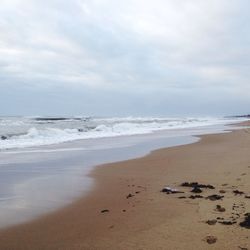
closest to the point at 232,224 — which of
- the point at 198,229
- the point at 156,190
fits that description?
the point at 198,229

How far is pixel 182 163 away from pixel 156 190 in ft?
12.9

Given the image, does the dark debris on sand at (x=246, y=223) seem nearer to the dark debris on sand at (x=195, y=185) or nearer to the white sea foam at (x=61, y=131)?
the dark debris on sand at (x=195, y=185)

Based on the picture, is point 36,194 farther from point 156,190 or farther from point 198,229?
point 198,229

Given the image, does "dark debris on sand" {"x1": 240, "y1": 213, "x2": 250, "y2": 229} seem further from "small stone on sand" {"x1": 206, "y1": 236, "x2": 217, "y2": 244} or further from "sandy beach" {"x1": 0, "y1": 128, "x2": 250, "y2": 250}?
"small stone on sand" {"x1": 206, "y1": 236, "x2": 217, "y2": 244}

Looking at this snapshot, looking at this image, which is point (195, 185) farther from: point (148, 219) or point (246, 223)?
point (246, 223)

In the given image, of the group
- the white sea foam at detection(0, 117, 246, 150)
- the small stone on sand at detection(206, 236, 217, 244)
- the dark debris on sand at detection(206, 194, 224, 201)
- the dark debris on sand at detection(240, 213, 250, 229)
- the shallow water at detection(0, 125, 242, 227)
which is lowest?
the shallow water at detection(0, 125, 242, 227)

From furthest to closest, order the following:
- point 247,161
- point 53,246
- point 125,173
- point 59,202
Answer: point 247,161
point 125,173
point 59,202
point 53,246

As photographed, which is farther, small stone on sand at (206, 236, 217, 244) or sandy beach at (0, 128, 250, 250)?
sandy beach at (0, 128, 250, 250)

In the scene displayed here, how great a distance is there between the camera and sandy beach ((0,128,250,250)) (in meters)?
3.97

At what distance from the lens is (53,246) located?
400 centimetres

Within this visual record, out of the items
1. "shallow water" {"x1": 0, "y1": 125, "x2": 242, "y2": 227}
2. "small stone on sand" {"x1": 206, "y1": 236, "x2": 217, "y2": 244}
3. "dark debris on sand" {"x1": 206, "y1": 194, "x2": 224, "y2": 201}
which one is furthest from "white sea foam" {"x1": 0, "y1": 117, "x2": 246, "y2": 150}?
"small stone on sand" {"x1": 206, "y1": 236, "x2": 217, "y2": 244}

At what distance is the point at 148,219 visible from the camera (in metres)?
4.79

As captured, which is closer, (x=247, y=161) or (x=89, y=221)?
(x=89, y=221)

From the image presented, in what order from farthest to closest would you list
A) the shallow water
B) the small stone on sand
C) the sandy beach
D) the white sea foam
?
1. the white sea foam
2. the shallow water
3. the sandy beach
4. the small stone on sand
